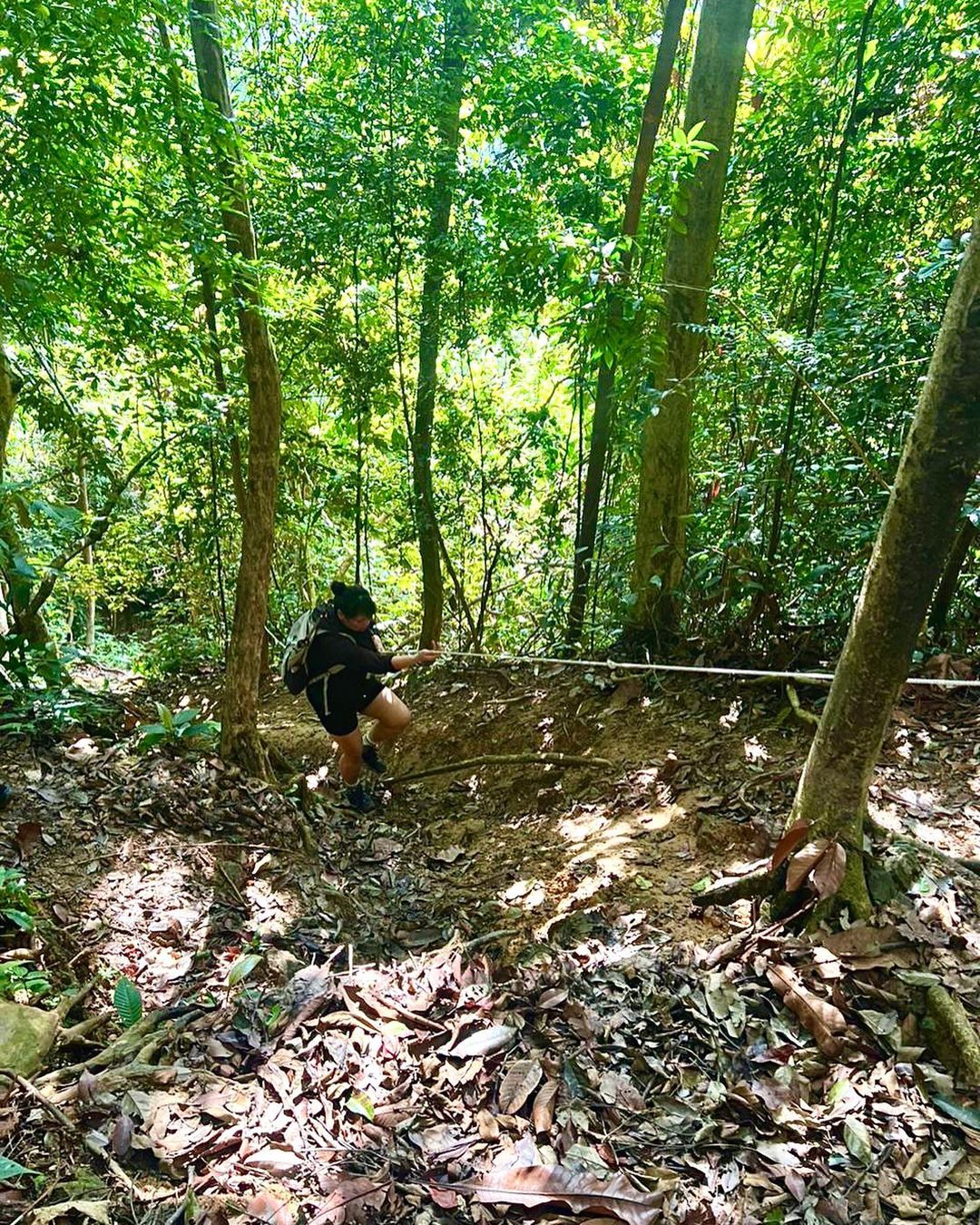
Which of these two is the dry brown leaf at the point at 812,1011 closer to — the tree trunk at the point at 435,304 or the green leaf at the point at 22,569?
the green leaf at the point at 22,569

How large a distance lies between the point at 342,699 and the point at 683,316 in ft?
11.4

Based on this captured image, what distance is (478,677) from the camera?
6.77 meters

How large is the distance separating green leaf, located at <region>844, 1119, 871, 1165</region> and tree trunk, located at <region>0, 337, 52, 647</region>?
195 inches

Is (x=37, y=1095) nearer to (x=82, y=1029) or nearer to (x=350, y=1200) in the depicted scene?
(x=82, y=1029)

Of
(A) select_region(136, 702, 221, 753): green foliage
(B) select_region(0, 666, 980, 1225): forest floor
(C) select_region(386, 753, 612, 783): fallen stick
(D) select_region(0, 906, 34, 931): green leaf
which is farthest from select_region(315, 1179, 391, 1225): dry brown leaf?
(A) select_region(136, 702, 221, 753): green foliage

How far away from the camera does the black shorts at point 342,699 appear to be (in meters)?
4.98

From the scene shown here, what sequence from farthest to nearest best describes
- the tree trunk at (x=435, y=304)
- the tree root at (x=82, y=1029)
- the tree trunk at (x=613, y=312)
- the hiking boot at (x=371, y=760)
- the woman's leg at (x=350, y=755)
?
the tree trunk at (x=435, y=304), the hiking boot at (x=371, y=760), the woman's leg at (x=350, y=755), the tree trunk at (x=613, y=312), the tree root at (x=82, y=1029)

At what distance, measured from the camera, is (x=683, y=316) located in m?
4.76

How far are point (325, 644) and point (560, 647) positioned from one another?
7.22ft

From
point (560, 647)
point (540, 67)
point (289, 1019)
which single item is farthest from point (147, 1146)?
point (540, 67)

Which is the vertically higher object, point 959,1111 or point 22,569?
point 22,569

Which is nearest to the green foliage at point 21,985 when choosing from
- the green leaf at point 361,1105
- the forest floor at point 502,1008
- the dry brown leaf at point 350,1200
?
the forest floor at point 502,1008

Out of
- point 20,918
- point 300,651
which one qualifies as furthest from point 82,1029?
point 300,651

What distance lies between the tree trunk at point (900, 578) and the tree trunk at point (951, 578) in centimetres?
239
